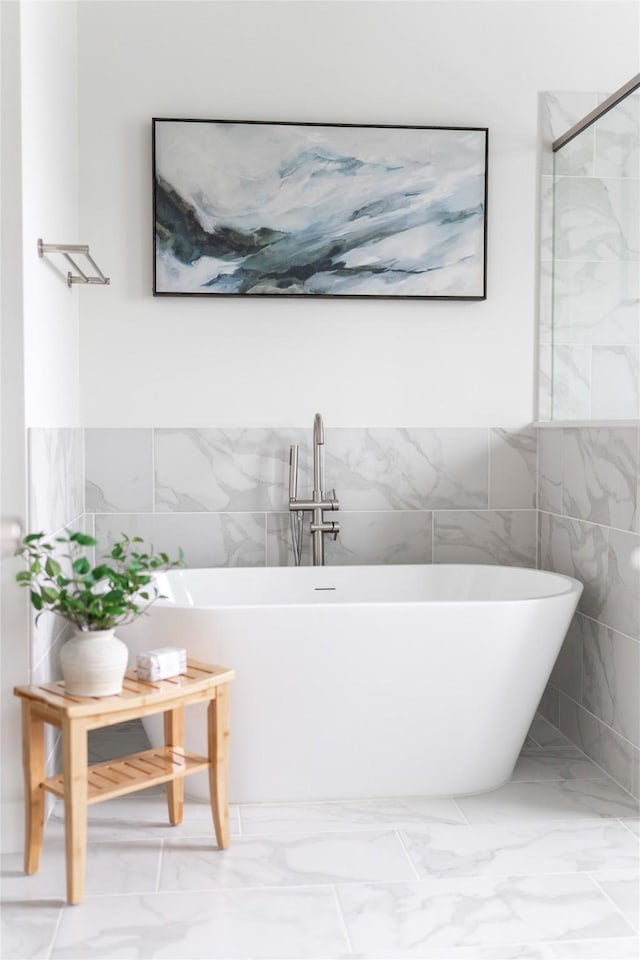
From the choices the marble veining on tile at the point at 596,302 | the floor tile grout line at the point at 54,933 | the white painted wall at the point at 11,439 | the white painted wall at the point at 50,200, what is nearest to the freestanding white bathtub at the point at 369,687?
the white painted wall at the point at 11,439

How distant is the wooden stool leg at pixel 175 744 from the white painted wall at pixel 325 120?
1270mm

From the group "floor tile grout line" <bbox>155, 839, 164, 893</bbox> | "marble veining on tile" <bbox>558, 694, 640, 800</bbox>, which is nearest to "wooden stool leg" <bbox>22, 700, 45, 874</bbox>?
"floor tile grout line" <bbox>155, 839, 164, 893</bbox>

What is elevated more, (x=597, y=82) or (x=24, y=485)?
(x=597, y=82)

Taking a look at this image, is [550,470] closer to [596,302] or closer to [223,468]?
[596,302]

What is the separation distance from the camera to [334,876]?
2.24 m

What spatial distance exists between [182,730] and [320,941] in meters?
0.79

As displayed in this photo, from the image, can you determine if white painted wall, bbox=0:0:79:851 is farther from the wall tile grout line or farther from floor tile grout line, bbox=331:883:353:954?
the wall tile grout line

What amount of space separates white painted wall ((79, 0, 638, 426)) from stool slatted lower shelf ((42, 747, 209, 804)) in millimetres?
1392

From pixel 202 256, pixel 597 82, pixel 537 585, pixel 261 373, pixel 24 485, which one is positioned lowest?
pixel 537 585

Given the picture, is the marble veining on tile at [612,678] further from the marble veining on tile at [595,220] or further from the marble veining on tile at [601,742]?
the marble veining on tile at [595,220]

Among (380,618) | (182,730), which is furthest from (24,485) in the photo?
(380,618)

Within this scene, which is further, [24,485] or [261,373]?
[261,373]

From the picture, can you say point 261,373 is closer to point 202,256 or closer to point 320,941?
point 202,256

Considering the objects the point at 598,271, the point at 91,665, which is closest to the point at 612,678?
the point at 598,271
